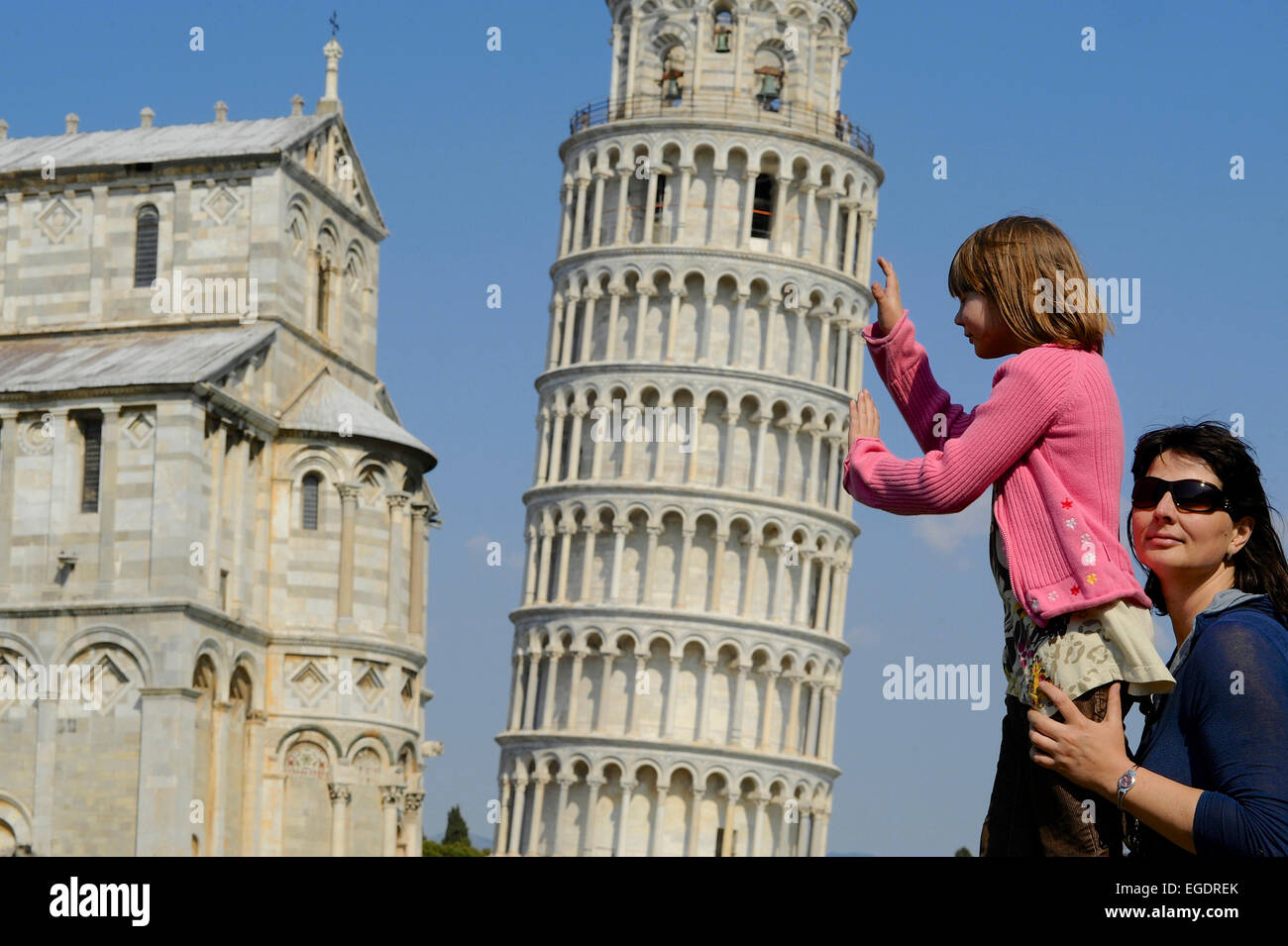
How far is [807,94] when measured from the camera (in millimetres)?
70625

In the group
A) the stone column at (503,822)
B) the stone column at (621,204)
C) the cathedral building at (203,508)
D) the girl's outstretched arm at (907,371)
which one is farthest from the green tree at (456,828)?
the girl's outstretched arm at (907,371)

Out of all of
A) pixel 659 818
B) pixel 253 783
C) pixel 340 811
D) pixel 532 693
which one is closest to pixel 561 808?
pixel 659 818

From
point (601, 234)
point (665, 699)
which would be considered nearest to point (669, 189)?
point (601, 234)

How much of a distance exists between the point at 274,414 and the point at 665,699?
29.5m

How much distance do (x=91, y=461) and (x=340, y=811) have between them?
773cm

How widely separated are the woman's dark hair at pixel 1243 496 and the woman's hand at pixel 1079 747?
42 cm

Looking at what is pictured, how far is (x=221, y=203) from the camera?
40125 millimetres

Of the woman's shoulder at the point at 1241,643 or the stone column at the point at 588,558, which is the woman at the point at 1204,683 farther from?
the stone column at the point at 588,558

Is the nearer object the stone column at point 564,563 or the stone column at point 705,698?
the stone column at point 705,698

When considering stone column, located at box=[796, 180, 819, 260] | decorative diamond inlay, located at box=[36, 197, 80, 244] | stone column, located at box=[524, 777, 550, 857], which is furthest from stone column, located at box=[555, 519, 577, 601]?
decorative diamond inlay, located at box=[36, 197, 80, 244]

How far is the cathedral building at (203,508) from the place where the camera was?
35.3 metres

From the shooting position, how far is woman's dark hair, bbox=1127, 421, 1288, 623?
426 centimetres
